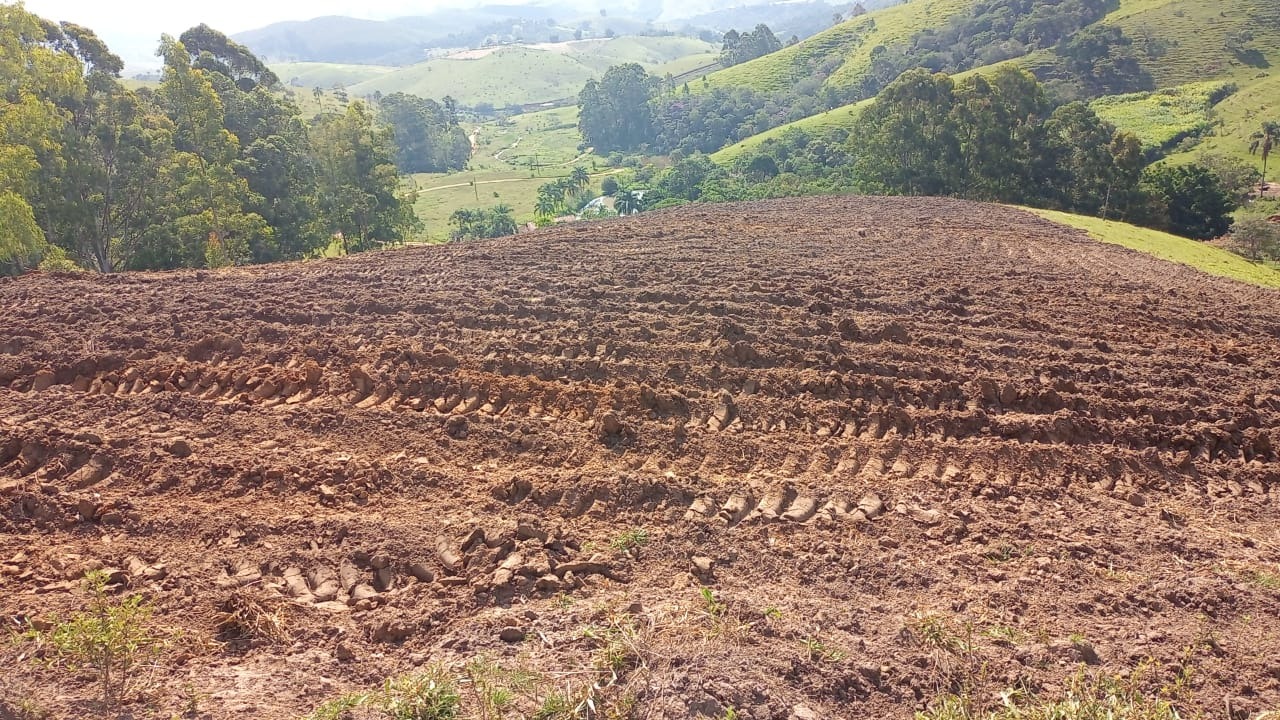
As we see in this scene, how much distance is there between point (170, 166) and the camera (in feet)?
66.7

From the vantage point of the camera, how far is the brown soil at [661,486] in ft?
14.5

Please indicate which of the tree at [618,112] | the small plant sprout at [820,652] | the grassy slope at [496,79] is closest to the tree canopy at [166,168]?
the small plant sprout at [820,652]

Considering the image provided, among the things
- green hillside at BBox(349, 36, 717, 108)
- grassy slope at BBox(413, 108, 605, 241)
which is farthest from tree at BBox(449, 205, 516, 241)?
green hillside at BBox(349, 36, 717, 108)

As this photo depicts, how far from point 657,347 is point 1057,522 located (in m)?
5.25

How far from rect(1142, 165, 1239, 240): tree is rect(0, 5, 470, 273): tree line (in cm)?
2948

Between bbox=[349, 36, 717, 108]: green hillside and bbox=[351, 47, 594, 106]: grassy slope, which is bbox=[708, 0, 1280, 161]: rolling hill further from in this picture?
bbox=[351, 47, 594, 106]: grassy slope

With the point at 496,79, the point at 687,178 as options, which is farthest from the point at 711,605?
the point at 496,79

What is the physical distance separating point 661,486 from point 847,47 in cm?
9233

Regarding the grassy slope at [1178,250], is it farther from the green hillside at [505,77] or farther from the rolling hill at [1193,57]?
the green hillside at [505,77]

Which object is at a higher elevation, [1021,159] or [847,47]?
[847,47]

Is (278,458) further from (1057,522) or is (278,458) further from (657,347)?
(1057,522)

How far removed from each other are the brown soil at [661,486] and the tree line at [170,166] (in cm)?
678

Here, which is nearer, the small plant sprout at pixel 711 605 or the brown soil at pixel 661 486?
the brown soil at pixel 661 486

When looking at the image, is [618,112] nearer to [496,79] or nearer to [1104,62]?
[1104,62]
